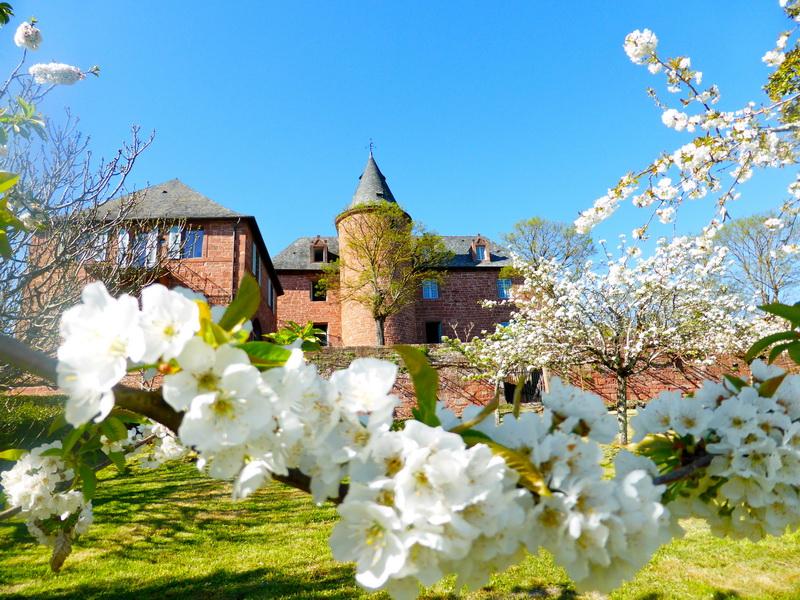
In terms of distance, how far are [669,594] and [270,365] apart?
3.55 meters

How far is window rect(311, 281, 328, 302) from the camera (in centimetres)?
2355

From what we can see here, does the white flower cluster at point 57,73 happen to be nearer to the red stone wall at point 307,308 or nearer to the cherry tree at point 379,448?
the cherry tree at point 379,448

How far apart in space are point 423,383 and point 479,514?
0.24 metres

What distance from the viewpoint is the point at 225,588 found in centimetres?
343

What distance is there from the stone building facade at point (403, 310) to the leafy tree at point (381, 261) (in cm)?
33

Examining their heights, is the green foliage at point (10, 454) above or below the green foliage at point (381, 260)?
below

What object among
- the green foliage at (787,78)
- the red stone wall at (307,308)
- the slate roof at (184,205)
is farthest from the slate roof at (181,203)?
the green foliage at (787,78)

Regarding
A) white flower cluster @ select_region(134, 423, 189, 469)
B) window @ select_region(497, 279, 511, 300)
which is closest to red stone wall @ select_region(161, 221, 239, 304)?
white flower cluster @ select_region(134, 423, 189, 469)

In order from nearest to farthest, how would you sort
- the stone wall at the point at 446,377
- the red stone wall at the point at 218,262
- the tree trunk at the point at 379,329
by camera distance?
the stone wall at the point at 446,377
the red stone wall at the point at 218,262
the tree trunk at the point at 379,329

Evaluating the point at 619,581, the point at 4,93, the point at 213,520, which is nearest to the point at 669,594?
the point at 619,581

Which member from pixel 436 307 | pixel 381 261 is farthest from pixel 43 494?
pixel 436 307

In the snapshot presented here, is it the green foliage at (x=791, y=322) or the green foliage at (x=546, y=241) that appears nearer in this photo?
the green foliage at (x=791, y=322)

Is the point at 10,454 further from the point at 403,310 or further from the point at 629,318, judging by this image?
the point at 403,310

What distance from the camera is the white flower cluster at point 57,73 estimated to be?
14.7 ft
